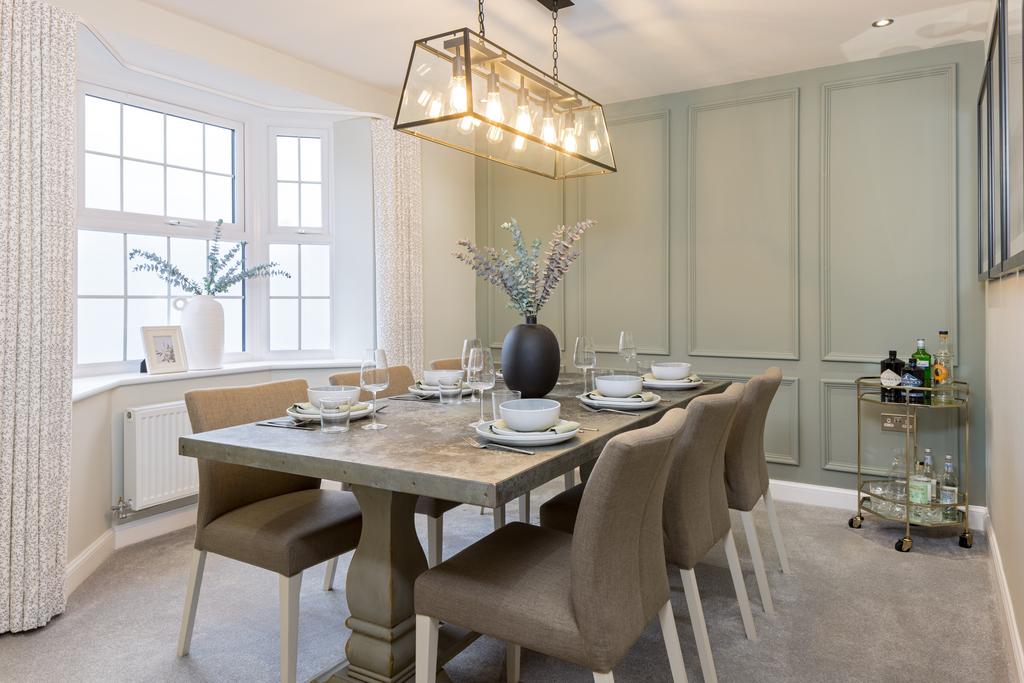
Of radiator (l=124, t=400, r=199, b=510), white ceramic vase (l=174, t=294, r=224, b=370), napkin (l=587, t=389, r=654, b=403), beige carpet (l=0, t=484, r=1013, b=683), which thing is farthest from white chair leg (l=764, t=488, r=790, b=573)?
white ceramic vase (l=174, t=294, r=224, b=370)

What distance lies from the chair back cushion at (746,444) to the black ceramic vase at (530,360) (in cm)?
70

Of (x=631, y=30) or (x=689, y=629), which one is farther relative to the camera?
(x=631, y=30)

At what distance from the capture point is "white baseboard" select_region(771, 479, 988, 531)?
3686mm

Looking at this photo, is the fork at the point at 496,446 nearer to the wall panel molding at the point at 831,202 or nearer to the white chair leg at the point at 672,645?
A: the white chair leg at the point at 672,645

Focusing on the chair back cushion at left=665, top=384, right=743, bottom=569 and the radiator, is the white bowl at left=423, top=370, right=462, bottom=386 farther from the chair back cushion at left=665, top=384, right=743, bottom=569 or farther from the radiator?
the radiator

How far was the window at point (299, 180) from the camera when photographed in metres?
4.14

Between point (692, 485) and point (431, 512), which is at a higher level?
point (692, 485)

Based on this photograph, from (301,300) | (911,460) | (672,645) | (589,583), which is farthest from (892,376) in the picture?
(301,300)

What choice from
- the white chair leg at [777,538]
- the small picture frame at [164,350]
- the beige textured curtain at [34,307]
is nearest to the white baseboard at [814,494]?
the white chair leg at [777,538]

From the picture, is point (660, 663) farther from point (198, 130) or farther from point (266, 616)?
point (198, 130)

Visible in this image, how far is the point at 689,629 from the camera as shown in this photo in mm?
2311

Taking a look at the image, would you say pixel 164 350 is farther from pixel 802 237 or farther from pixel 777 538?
pixel 802 237

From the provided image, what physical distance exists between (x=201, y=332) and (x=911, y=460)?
12.8 feet

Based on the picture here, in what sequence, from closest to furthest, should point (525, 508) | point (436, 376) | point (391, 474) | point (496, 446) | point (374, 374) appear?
point (391, 474) → point (496, 446) → point (374, 374) → point (436, 376) → point (525, 508)
